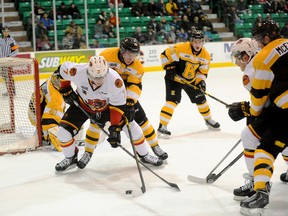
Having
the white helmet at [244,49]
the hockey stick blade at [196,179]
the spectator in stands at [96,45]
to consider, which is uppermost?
the white helmet at [244,49]

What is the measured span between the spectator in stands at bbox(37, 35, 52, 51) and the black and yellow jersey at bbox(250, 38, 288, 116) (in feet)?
25.5

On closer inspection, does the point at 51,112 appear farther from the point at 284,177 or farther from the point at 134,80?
the point at 284,177

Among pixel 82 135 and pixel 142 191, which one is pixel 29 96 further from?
pixel 142 191

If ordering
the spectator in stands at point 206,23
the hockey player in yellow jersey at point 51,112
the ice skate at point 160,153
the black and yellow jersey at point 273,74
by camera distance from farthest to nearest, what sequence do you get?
the spectator in stands at point 206,23
the hockey player in yellow jersey at point 51,112
the ice skate at point 160,153
the black and yellow jersey at point 273,74

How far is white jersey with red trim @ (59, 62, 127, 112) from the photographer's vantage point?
391 cm

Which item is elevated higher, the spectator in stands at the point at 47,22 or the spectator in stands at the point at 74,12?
the spectator in stands at the point at 74,12

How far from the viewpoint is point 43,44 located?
10.5 meters

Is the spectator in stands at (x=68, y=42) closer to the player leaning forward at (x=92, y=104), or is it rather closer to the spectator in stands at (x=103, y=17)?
the spectator in stands at (x=103, y=17)

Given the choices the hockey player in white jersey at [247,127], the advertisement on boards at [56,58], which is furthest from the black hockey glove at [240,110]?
the advertisement on boards at [56,58]

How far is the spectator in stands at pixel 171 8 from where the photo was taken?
41.5ft

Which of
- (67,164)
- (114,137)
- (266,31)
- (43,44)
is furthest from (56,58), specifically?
(266,31)

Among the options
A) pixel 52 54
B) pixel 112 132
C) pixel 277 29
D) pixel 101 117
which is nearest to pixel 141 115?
pixel 101 117

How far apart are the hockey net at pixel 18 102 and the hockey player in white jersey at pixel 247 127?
2.17 metres

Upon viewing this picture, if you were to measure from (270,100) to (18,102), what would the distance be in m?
3.11
